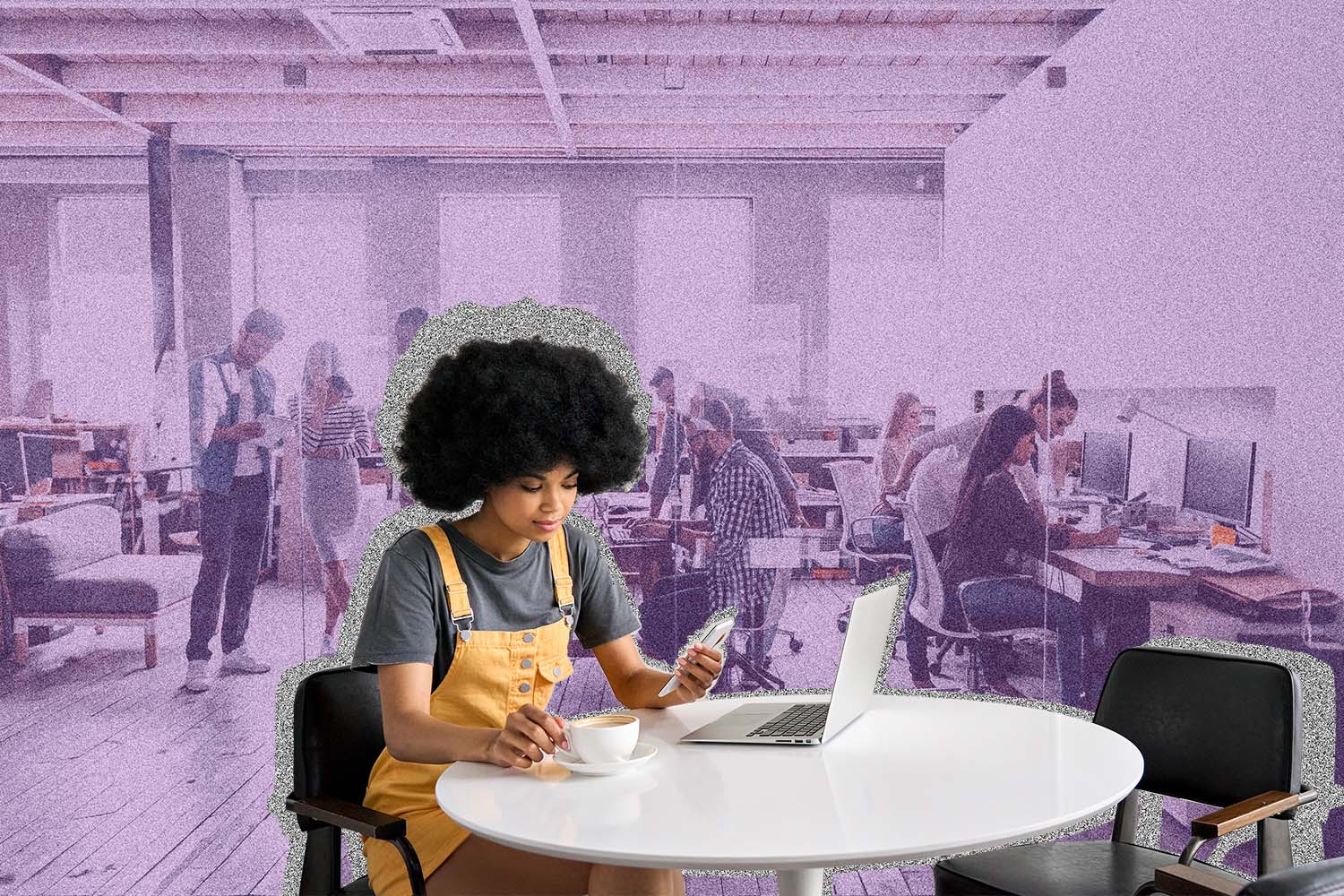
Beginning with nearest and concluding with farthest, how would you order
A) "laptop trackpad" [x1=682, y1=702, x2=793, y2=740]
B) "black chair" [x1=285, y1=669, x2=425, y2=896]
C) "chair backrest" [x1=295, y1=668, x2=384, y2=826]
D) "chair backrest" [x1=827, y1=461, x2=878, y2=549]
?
"laptop trackpad" [x1=682, y1=702, x2=793, y2=740]
"black chair" [x1=285, y1=669, x2=425, y2=896]
"chair backrest" [x1=295, y1=668, x2=384, y2=826]
"chair backrest" [x1=827, y1=461, x2=878, y2=549]

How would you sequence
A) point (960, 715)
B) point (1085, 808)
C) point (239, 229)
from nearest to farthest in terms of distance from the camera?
point (1085, 808)
point (960, 715)
point (239, 229)

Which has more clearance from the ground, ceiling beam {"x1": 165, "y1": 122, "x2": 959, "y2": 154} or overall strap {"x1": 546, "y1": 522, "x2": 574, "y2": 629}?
ceiling beam {"x1": 165, "y1": 122, "x2": 959, "y2": 154}

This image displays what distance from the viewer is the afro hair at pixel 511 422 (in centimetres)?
202

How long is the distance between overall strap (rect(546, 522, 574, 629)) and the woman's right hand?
474 millimetres

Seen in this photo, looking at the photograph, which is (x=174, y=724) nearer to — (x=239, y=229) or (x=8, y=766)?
(x=8, y=766)

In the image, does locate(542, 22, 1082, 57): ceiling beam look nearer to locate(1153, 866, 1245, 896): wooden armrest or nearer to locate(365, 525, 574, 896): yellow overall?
locate(365, 525, 574, 896): yellow overall

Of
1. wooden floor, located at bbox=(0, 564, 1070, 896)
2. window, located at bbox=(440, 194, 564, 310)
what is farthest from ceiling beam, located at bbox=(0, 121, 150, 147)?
wooden floor, located at bbox=(0, 564, 1070, 896)

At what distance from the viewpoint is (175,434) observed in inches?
127

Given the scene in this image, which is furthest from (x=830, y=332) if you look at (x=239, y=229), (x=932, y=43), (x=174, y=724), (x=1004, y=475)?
(x=174, y=724)

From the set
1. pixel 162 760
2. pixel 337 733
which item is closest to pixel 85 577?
pixel 162 760

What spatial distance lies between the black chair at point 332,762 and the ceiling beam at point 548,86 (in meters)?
1.70

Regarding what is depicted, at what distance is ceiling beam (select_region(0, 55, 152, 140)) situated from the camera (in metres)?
3.18

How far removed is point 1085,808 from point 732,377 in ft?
6.41

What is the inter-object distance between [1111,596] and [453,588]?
2171 mm
